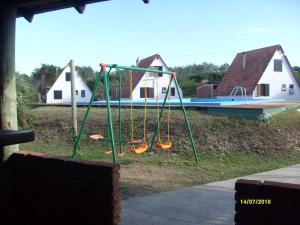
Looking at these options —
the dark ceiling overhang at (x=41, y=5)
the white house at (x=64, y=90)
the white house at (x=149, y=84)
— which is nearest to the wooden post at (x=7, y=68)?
the dark ceiling overhang at (x=41, y=5)

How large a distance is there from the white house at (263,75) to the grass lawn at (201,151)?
20.9m

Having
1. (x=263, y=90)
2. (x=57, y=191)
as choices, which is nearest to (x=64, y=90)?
(x=263, y=90)

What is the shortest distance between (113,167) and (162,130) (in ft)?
27.9

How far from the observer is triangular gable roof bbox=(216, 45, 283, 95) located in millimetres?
35500

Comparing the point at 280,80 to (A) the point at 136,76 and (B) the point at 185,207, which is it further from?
(B) the point at 185,207

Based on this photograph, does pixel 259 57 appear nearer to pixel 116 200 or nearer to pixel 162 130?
pixel 162 130

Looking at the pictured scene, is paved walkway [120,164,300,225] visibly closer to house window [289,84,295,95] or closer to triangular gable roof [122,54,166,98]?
triangular gable roof [122,54,166,98]

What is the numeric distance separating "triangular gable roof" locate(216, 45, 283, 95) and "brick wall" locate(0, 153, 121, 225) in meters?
31.1

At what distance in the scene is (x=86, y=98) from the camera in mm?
52031

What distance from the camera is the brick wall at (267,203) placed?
340 cm

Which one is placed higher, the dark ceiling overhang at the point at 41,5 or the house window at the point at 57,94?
the dark ceiling overhang at the point at 41,5

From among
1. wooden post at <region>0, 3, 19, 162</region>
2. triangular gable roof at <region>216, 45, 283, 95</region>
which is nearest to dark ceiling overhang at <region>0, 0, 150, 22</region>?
wooden post at <region>0, 3, 19, 162</region>

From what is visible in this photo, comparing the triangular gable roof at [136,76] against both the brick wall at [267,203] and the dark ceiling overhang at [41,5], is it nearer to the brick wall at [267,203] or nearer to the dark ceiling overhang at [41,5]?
the dark ceiling overhang at [41,5]

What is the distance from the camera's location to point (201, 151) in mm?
10859
